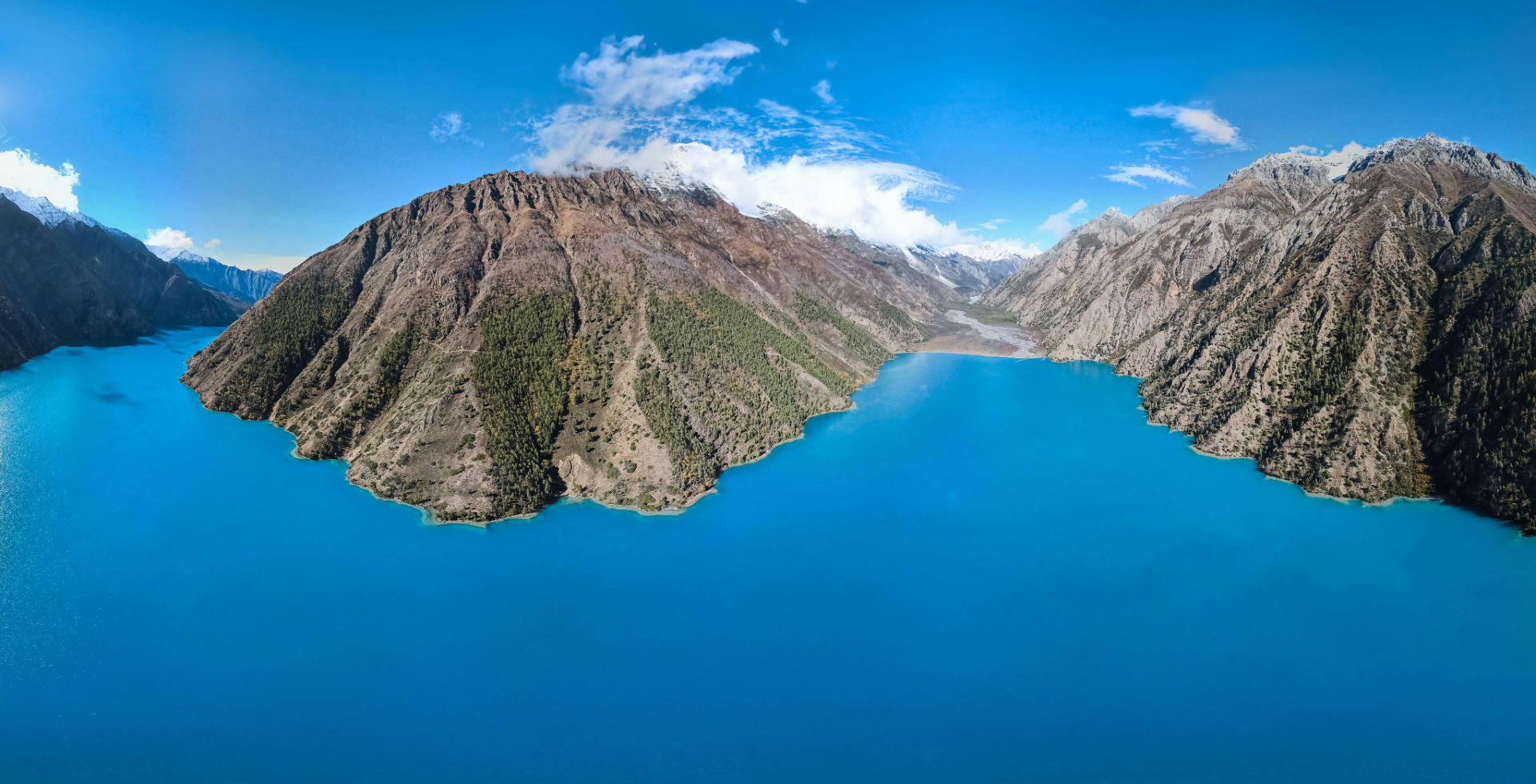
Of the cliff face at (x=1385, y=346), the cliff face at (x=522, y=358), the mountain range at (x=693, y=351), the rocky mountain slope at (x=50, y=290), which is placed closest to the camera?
the cliff face at (x=1385, y=346)

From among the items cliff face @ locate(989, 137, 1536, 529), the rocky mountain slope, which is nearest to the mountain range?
cliff face @ locate(989, 137, 1536, 529)

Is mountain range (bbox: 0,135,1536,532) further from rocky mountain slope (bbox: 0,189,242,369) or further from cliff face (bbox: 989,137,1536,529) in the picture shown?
rocky mountain slope (bbox: 0,189,242,369)

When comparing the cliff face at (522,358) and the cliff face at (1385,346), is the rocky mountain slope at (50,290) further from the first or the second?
the cliff face at (1385,346)

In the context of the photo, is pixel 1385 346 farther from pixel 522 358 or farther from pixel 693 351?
pixel 522 358

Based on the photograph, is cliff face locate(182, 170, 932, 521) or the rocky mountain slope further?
the rocky mountain slope

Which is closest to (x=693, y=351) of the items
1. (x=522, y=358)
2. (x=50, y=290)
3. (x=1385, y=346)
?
(x=522, y=358)

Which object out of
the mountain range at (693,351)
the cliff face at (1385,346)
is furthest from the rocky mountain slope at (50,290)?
the cliff face at (1385,346)
